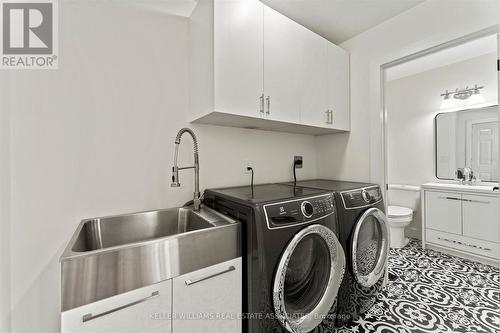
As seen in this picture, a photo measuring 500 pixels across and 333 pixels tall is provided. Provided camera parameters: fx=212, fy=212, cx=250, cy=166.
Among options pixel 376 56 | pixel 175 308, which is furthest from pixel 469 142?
pixel 175 308

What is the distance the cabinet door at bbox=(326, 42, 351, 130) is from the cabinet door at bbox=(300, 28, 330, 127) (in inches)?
3.1

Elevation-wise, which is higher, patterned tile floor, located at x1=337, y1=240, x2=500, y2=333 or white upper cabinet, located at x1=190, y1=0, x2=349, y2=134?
white upper cabinet, located at x1=190, y1=0, x2=349, y2=134

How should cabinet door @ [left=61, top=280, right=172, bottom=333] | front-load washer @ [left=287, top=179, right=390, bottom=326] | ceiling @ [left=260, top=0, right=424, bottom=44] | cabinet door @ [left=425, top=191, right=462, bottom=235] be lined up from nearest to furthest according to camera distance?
cabinet door @ [left=61, top=280, right=172, bottom=333], front-load washer @ [left=287, top=179, right=390, bottom=326], ceiling @ [left=260, top=0, right=424, bottom=44], cabinet door @ [left=425, top=191, right=462, bottom=235]

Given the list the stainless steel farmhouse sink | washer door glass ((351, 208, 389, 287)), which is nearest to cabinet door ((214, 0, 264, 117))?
the stainless steel farmhouse sink

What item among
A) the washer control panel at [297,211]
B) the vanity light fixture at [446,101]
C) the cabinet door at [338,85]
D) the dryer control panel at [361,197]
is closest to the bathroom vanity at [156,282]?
the washer control panel at [297,211]

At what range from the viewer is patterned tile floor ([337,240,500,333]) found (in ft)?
5.07

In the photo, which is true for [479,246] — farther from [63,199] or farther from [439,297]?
[63,199]

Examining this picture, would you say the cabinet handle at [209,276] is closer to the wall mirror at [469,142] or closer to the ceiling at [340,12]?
the ceiling at [340,12]

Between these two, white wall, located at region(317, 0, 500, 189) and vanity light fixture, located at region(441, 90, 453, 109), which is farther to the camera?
vanity light fixture, located at region(441, 90, 453, 109)

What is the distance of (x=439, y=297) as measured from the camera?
6.11 feet

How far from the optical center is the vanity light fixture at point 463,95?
2775mm

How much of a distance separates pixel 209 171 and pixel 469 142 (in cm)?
Result: 354

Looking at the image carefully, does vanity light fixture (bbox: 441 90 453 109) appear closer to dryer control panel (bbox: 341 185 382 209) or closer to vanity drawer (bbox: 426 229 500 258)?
vanity drawer (bbox: 426 229 500 258)

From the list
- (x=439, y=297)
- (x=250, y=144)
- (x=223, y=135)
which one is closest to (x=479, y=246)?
(x=439, y=297)
